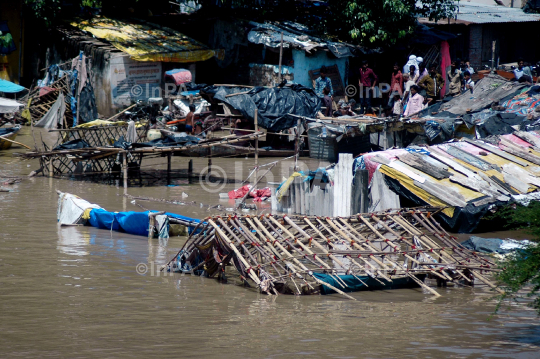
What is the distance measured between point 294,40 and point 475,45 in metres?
8.76

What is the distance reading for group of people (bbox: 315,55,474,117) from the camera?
19.3 metres

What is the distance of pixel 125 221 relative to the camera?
37.9ft

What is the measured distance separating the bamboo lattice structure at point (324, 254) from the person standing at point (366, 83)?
13913mm

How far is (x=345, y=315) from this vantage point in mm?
7727

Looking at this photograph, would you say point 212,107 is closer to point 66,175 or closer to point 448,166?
point 66,175

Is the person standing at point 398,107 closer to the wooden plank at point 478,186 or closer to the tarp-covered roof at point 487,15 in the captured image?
the wooden plank at point 478,186

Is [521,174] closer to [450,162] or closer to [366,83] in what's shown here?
[450,162]

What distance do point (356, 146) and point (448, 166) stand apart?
179 inches

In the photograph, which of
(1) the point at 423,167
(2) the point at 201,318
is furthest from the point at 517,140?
(2) the point at 201,318

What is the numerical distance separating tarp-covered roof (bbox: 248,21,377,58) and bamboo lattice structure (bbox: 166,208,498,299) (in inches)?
560

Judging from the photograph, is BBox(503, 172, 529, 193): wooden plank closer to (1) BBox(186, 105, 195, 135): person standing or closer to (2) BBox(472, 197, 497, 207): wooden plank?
(2) BBox(472, 197, 497, 207): wooden plank

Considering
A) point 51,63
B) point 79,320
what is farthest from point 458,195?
point 51,63

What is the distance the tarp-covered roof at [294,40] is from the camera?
23031 millimetres

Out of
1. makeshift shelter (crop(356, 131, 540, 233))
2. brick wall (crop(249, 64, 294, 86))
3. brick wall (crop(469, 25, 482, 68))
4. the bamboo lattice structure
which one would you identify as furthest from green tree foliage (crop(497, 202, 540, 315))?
brick wall (crop(469, 25, 482, 68))
